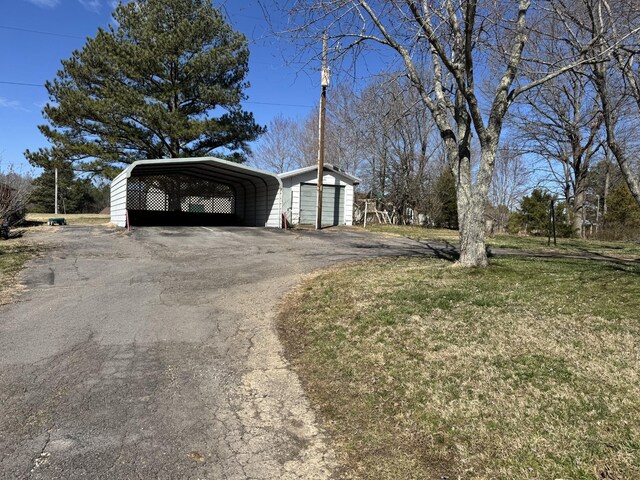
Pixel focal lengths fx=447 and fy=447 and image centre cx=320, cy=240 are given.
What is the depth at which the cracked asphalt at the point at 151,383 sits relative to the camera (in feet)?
9.08

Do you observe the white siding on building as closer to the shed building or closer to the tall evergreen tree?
the shed building

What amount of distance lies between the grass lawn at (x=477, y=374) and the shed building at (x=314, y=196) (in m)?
14.5

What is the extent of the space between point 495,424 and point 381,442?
763 mm

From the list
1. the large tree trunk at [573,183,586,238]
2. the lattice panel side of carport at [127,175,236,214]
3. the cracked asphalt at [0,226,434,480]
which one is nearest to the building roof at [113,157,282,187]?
the lattice panel side of carport at [127,175,236,214]

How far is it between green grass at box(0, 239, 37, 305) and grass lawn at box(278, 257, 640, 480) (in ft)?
14.2

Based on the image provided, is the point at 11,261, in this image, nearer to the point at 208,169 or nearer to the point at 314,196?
the point at 208,169

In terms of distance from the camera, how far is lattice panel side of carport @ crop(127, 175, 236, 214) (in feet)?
78.3

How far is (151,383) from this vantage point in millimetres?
3828

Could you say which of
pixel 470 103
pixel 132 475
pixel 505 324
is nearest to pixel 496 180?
pixel 470 103

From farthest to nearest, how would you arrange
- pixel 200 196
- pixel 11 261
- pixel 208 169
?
pixel 200 196 < pixel 208 169 < pixel 11 261

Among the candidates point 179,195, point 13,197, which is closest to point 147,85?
point 179,195

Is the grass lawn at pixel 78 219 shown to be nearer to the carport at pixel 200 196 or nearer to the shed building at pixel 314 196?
the carport at pixel 200 196

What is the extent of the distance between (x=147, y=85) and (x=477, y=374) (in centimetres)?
2383

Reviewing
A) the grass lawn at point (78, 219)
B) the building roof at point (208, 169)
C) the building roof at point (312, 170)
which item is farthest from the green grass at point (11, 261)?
the grass lawn at point (78, 219)
